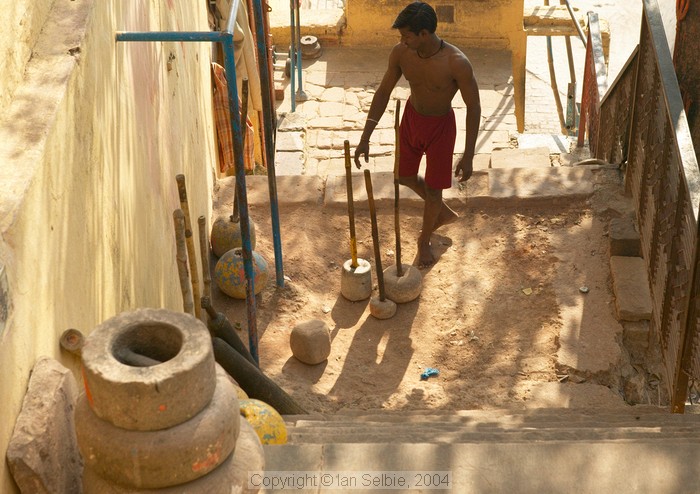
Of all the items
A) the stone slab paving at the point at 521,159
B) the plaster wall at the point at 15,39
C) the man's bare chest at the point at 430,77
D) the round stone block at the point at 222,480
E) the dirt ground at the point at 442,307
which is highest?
the plaster wall at the point at 15,39

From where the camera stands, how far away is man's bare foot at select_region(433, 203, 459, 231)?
20.3ft

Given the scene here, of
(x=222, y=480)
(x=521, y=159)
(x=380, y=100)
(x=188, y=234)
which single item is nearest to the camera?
(x=222, y=480)

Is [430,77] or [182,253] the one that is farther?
[430,77]

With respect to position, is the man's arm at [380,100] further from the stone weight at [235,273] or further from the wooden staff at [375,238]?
the stone weight at [235,273]

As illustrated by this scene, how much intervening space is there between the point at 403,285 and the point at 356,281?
0.31 m

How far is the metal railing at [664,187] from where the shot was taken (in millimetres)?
4020

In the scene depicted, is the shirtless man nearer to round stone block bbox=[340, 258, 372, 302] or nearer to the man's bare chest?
the man's bare chest

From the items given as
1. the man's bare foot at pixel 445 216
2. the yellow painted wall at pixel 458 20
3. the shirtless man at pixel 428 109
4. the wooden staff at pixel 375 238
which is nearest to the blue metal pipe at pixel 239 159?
the wooden staff at pixel 375 238

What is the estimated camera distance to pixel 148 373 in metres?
2.18

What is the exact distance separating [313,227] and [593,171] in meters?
2.09

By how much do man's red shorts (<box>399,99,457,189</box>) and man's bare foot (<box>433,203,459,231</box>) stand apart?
0.26 meters

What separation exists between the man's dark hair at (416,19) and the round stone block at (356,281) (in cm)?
154

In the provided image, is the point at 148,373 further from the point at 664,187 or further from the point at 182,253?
the point at 664,187

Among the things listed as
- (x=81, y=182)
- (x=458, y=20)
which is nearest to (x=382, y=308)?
(x=81, y=182)
